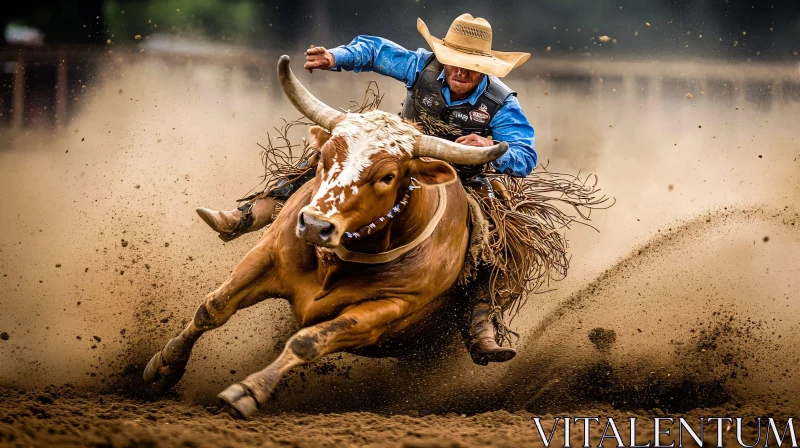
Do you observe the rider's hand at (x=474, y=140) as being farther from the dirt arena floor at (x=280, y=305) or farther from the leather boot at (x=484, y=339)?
the dirt arena floor at (x=280, y=305)

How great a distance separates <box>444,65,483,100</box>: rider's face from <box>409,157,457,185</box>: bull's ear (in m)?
0.98

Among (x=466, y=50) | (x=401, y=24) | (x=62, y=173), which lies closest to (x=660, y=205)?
(x=401, y=24)

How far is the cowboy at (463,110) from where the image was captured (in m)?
4.46

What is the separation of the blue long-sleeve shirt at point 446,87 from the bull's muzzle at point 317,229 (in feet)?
4.15

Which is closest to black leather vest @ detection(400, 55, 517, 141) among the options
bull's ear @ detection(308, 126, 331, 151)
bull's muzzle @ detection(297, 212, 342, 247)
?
bull's ear @ detection(308, 126, 331, 151)

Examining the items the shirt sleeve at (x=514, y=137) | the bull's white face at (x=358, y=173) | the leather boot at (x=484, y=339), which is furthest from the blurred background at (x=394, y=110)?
the bull's white face at (x=358, y=173)

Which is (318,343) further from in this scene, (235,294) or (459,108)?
(459,108)

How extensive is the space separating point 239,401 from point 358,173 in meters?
0.98

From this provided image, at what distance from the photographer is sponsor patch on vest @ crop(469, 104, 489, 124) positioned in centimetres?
461

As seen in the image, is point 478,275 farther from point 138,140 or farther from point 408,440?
point 138,140

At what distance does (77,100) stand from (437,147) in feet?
22.0

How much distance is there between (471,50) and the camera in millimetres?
4629

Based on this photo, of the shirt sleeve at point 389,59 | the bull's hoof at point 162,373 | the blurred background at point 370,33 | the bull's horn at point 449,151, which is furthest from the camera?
the blurred background at point 370,33

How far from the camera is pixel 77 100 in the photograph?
9336mm
